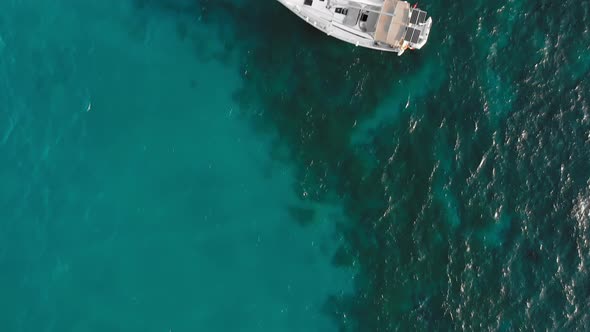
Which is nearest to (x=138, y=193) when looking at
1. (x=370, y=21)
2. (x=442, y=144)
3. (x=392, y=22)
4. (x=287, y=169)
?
(x=287, y=169)

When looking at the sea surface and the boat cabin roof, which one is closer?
the boat cabin roof

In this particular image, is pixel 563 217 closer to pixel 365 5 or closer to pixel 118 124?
pixel 365 5

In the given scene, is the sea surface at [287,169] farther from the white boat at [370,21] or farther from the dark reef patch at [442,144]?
the white boat at [370,21]

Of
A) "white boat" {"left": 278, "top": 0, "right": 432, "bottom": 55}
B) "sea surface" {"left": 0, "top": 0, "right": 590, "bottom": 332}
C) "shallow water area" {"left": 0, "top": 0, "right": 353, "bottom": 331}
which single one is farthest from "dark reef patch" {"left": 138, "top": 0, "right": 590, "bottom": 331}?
"shallow water area" {"left": 0, "top": 0, "right": 353, "bottom": 331}

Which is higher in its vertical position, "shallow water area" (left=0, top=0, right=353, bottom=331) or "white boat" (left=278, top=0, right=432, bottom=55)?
"white boat" (left=278, top=0, right=432, bottom=55)

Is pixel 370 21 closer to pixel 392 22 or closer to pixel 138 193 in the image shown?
pixel 392 22

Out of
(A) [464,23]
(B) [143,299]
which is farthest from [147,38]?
(A) [464,23]

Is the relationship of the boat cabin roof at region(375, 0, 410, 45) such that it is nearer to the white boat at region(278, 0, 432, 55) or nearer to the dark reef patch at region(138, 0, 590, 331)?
the white boat at region(278, 0, 432, 55)
